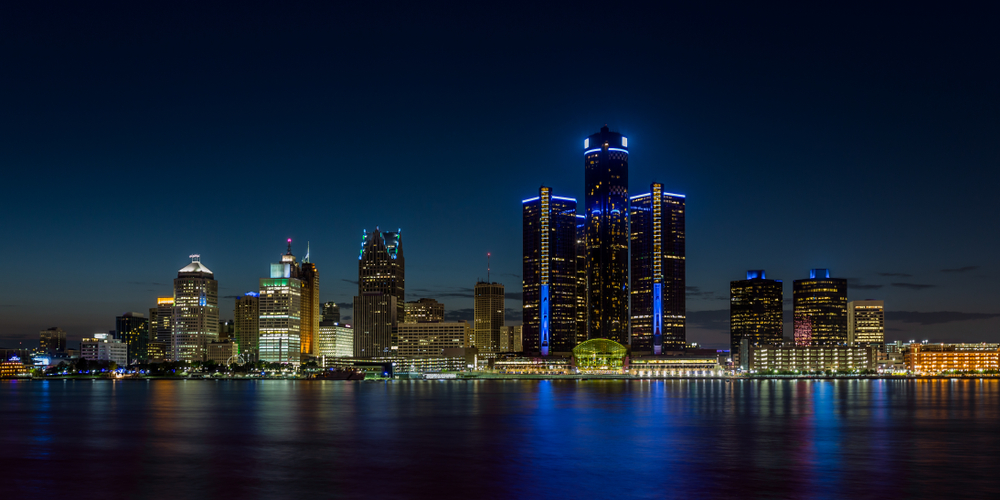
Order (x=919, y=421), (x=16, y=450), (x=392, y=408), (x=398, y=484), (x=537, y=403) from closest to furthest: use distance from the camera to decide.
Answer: (x=398, y=484) → (x=16, y=450) → (x=919, y=421) → (x=392, y=408) → (x=537, y=403)

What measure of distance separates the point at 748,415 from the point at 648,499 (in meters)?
54.8

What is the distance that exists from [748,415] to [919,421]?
617 inches

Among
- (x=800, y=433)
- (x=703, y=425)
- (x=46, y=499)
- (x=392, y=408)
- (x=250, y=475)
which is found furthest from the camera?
(x=392, y=408)

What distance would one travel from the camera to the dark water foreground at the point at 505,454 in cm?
4119

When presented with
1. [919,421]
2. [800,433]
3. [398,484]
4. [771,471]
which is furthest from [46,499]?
[919,421]

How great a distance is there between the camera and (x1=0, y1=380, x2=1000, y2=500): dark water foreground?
1622 inches

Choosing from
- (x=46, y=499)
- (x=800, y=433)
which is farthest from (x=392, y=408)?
(x=46, y=499)

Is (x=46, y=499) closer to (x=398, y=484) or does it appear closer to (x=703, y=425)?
(x=398, y=484)

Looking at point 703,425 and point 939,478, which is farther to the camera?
point 703,425

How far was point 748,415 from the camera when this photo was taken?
89.8 m

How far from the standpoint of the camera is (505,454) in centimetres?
5516

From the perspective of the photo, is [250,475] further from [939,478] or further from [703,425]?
[703,425]

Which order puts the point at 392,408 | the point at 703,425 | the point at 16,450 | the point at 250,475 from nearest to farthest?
the point at 250,475
the point at 16,450
the point at 703,425
the point at 392,408

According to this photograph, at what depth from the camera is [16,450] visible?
57531 mm
